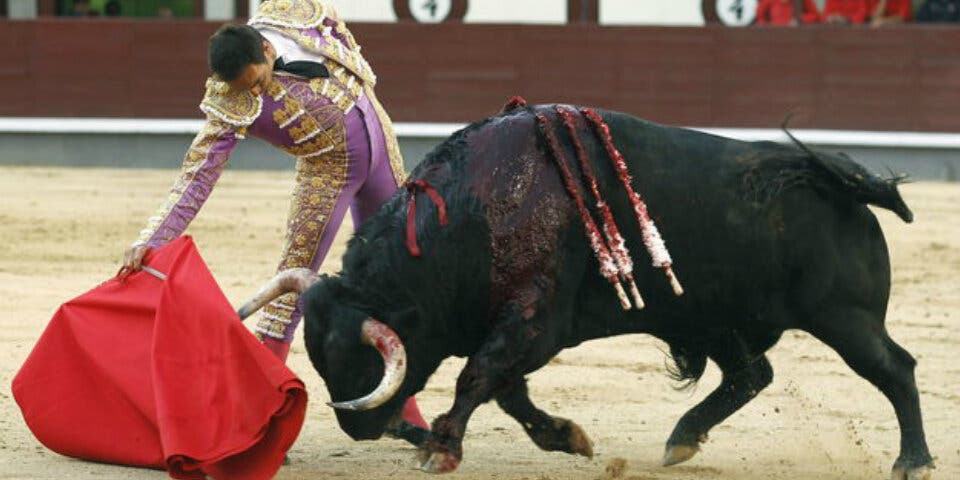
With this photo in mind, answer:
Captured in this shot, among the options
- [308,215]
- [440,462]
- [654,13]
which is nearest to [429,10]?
[654,13]

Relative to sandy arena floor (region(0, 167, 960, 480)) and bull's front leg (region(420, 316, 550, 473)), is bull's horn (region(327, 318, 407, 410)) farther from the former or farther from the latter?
sandy arena floor (region(0, 167, 960, 480))

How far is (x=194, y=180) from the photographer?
3957mm

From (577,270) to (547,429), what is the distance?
398 mm

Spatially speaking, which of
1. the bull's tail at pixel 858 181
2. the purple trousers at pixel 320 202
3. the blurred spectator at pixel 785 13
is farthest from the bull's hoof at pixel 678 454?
the blurred spectator at pixel 785 13

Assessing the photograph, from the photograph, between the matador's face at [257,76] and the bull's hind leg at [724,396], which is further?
the bull's hind leg at [724,396]

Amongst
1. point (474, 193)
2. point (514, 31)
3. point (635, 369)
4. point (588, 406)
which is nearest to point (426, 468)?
point (474, 193)

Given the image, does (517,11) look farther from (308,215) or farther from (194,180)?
(194,180)

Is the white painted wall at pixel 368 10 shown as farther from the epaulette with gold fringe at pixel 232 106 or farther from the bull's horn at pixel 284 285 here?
the bull's horn at pixel 284 285

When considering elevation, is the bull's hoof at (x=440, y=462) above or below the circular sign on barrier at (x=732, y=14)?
above

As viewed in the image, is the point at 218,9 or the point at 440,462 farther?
the point at 218,9

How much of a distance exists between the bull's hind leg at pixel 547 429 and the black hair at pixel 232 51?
89 cm

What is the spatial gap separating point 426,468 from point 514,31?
736 cm

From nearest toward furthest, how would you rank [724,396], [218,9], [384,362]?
[384,362] → [724,396] → [218,9]

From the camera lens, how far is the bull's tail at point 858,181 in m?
3.85
